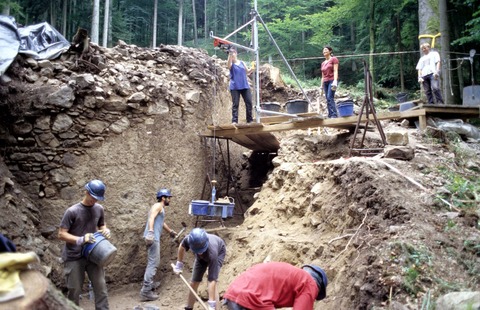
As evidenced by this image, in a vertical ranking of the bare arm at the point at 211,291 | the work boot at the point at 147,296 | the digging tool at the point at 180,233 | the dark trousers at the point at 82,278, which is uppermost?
the digging tool at the point at 180,233

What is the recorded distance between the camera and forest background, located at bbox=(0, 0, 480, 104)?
1151cm

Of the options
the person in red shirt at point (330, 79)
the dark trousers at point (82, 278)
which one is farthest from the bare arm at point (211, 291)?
the person in red shirt at point (330, 79)

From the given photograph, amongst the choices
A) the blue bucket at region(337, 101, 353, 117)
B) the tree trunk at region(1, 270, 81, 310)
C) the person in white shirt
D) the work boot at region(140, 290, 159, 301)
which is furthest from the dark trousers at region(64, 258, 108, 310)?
the person in white shirt

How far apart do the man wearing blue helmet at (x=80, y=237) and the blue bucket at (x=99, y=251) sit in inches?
2.7

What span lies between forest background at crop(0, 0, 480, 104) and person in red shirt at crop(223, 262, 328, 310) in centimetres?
444

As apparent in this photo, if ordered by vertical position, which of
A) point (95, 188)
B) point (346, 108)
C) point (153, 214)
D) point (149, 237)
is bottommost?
point (149, 237)

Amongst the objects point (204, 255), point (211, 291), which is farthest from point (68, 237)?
point (211, 291)

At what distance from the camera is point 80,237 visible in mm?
4332

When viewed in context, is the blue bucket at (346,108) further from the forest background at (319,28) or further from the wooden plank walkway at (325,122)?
the forest background at (319,28)

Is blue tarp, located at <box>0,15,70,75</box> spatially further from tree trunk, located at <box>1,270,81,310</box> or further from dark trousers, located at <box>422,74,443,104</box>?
dark trousers, located at <box>422,74,443,104</box>

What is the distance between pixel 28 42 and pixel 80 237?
5.24 meters

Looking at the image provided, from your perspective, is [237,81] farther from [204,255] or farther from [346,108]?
[204,255]

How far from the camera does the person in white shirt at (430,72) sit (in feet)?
25.7

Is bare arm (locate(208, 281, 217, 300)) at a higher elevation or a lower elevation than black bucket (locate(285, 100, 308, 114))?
lower
